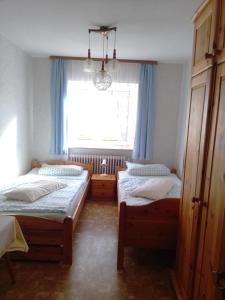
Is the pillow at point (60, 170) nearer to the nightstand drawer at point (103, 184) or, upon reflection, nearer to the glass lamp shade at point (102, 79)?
the nightstand drawer at point (103, 184)

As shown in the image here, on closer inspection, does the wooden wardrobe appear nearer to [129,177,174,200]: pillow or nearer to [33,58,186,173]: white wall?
[129,177,174,200]: pillow

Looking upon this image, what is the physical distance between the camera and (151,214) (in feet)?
8.09

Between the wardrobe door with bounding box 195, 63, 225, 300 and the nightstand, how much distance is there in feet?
9.13

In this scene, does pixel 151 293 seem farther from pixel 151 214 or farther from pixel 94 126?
pixel 94 126

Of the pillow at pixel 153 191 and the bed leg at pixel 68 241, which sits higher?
the pillow at pixel 153 191

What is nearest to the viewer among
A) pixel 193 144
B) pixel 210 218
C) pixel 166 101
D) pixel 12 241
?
pixel 210 218

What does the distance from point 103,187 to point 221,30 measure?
3.29 meters

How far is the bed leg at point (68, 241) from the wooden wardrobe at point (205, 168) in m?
1.07

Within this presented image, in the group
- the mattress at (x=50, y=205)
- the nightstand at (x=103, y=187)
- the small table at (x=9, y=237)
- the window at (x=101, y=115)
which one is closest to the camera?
the small table at (x=9, y=237)

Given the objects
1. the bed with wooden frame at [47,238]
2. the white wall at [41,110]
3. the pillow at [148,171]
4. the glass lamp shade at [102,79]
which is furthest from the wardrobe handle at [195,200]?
the white wall at [41,110]

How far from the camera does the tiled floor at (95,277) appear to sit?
213 cm

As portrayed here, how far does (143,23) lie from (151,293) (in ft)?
8.66

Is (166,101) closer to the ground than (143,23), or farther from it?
closer to the ground

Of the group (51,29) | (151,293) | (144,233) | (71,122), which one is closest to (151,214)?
(144,233)
